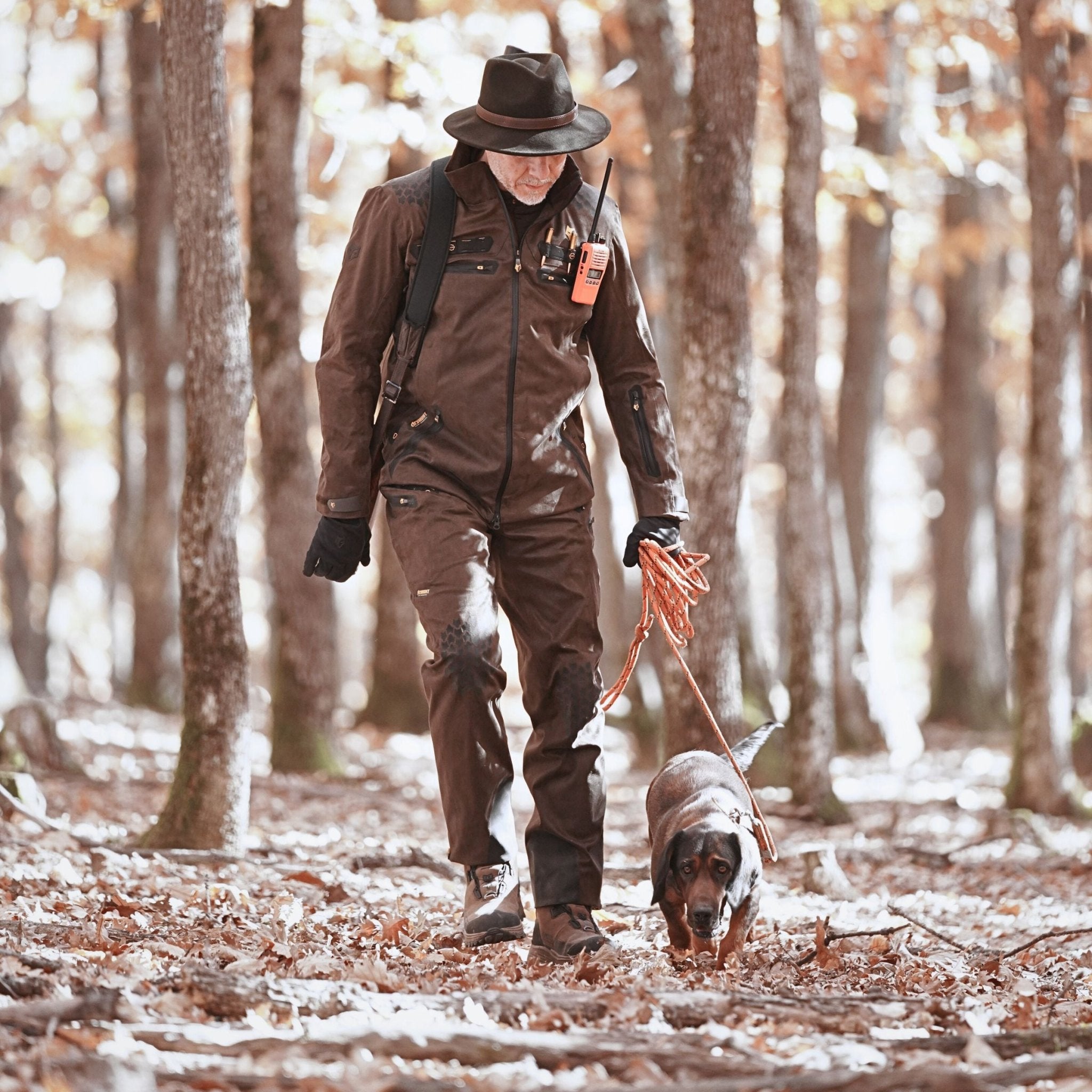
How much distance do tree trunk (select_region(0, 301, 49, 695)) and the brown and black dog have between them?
43.9 feet

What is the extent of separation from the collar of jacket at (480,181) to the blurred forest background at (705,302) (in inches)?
70.5

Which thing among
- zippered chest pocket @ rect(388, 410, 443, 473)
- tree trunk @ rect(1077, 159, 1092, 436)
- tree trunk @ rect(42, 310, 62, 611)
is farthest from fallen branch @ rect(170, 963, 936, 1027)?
tree trunk @ rect(42, 310, 62, 611)

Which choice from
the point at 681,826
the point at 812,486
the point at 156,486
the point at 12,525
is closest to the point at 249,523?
the point at 12,525

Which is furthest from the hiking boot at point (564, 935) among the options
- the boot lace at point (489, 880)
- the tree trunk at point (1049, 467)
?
the tree trunk at point (1049, 467)

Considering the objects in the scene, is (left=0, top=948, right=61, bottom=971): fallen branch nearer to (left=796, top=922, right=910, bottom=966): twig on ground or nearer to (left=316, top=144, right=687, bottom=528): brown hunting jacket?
(left=316, top=144, right=687, bottom=528): brown hunting jacket

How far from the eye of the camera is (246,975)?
3850 millimetres

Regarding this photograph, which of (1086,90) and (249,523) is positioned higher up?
(1086,90)

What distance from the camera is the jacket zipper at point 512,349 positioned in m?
4.80

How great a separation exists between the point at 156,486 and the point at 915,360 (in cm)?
1353

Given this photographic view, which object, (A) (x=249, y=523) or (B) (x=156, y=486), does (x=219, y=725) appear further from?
(A) (x=249, y=523)

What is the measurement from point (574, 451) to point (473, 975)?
5.58ft

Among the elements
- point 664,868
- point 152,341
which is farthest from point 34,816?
point 152,341

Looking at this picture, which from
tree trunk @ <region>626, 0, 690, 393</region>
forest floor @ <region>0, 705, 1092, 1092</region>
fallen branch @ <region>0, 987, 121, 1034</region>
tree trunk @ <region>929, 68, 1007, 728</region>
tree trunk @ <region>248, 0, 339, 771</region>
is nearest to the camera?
forest floor @ <region>0, 705, 1092, 1092</region>

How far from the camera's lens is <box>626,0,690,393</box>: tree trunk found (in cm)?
1058
